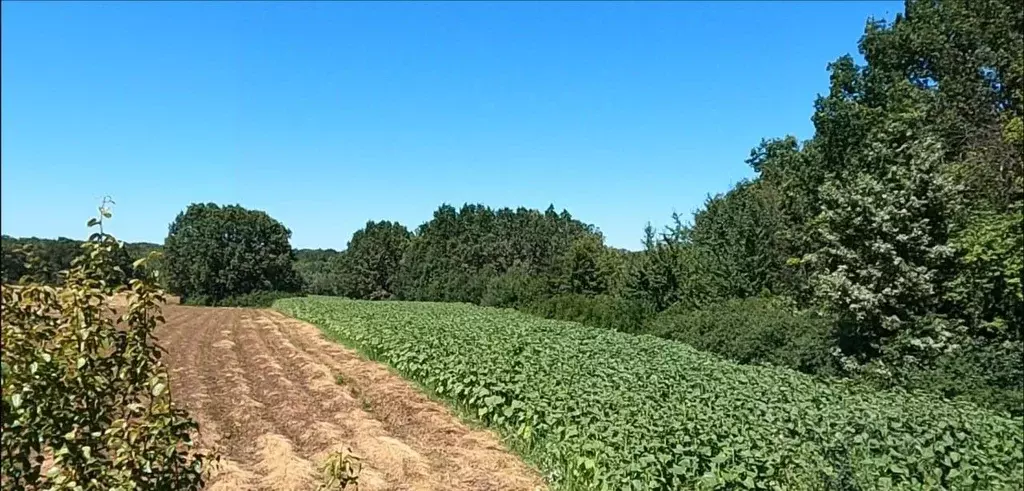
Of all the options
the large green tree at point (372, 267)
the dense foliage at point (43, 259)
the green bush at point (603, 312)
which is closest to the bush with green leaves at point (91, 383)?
the dense foliage at point (43, 259)

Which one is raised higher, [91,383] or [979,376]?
[91,383]

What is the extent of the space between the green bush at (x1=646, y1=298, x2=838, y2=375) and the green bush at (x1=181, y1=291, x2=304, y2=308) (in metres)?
53.0

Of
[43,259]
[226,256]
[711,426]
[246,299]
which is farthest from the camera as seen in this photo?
[226,256]

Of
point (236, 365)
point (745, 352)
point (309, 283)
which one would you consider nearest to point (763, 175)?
point (745, 352)

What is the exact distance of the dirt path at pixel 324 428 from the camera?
347 inches

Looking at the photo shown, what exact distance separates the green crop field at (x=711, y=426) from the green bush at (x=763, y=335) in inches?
134

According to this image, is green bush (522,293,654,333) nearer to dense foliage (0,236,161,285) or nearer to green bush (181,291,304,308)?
dense foliage (0,236,161,285)

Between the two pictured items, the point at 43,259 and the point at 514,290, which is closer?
the point at 43,259

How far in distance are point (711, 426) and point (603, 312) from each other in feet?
65.0

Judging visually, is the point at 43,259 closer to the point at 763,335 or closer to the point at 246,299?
the point at 763,335

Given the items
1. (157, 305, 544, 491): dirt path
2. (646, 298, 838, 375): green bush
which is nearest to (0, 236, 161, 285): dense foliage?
(157, 305, 544, 491): dirt path

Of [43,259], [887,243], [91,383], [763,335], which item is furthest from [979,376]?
[43,259]

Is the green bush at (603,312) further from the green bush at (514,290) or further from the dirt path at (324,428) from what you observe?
the dirt path at (324,428)

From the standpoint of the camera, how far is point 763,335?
17.2 metres
